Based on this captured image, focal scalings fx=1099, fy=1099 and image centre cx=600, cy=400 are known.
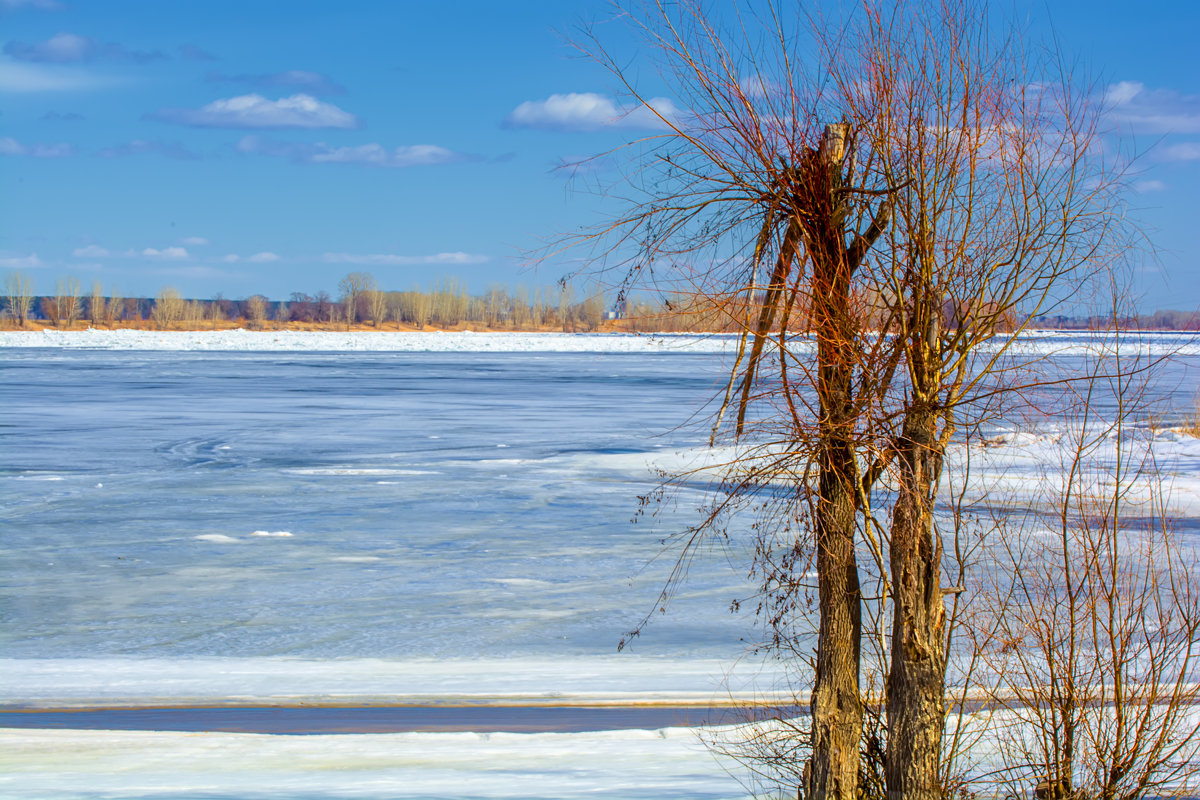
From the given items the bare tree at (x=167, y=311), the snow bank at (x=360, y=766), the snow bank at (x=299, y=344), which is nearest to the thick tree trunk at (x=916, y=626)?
the snow bank at (x=360, y=766)

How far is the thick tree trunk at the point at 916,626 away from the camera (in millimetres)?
4719

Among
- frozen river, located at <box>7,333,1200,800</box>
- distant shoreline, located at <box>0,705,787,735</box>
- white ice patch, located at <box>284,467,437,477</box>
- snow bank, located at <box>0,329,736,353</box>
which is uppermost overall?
snow bank, located at <box>0,329,736,353</box>

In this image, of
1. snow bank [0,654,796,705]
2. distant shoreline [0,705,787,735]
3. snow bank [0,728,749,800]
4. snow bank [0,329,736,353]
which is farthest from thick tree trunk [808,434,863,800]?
snow bank [0,329,736,353]

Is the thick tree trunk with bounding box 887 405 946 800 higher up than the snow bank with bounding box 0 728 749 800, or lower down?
higher up

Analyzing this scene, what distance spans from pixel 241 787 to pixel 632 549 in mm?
6623

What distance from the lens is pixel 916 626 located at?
192 inches

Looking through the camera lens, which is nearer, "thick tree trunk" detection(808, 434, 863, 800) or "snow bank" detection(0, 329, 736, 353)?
"thick tree trunk" detection(808, 434, 863, 800)

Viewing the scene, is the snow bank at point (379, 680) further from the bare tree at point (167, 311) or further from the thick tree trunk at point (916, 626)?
the bare tree at point (167, 311)

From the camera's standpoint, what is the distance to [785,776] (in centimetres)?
Answer: 650

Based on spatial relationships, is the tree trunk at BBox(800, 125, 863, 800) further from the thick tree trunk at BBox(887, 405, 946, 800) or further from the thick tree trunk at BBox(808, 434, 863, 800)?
the thick tree trunk at BBox(887, 405, 946, 800)

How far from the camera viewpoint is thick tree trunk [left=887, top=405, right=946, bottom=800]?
4719 mm

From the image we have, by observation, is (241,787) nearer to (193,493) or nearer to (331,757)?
(331,757)

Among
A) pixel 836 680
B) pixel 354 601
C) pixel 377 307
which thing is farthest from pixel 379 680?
pixel 377 307

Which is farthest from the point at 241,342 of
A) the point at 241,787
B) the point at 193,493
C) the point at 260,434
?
the point at 241,787
